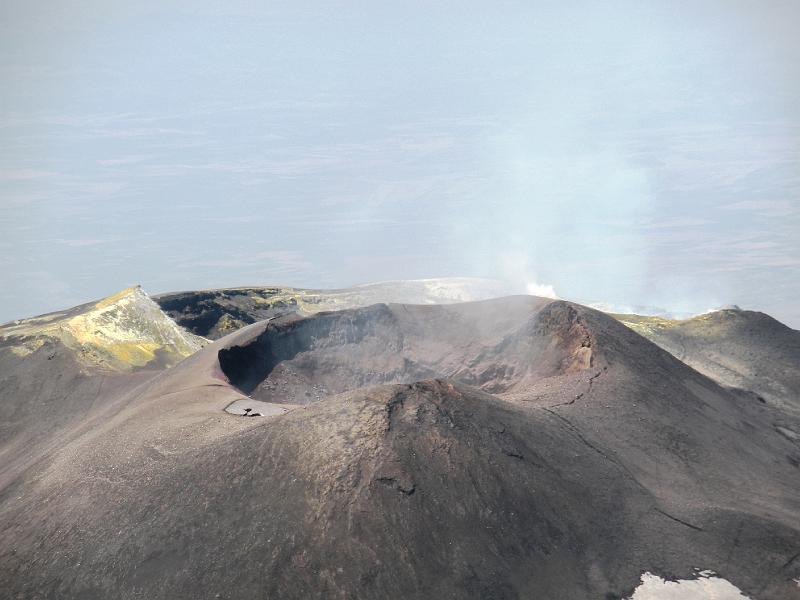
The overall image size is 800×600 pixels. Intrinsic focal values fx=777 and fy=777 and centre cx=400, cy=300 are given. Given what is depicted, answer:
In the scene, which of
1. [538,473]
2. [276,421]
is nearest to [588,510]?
[538,473]

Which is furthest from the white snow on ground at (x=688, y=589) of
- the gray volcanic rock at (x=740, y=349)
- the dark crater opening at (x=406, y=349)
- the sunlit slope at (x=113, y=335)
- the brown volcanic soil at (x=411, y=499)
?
the sunlit slope at (x=113, y=335)

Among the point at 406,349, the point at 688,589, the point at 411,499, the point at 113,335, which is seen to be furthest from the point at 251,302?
the point at 688,589

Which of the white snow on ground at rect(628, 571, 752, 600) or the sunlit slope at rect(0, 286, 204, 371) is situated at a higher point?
the sunlit slope at rect(0, 286, 204, 371)

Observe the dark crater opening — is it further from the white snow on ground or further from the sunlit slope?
the sunlit slope

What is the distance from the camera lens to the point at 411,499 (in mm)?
17625

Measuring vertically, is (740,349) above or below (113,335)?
below

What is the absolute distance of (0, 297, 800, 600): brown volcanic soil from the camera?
54.3 feet

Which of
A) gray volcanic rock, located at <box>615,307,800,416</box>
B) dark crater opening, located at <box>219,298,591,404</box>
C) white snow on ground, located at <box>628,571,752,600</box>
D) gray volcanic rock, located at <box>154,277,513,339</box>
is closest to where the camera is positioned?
white snow on ground, located at <box>628,571,752,600</box>

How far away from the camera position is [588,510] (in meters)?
18.6

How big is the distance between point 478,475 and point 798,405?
66.8ft

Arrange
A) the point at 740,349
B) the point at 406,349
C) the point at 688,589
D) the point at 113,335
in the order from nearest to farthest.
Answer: the point at 688,589 → the point at 406,349 → the point at 740,349 → the point at 113,335

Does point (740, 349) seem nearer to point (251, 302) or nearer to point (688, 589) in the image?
point (688, 589)

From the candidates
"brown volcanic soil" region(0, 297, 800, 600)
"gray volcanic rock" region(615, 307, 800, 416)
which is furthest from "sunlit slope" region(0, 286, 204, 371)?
"gray volcanic rock" region(615, 307, 800, 416)

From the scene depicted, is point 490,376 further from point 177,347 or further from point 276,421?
point 177,347
